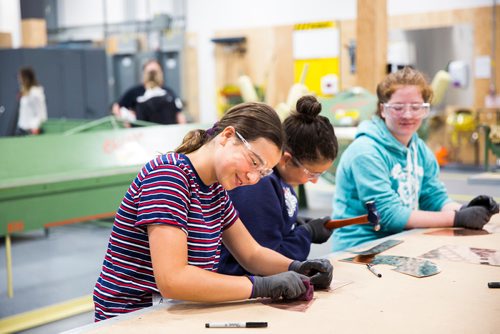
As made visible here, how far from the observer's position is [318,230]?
2674mm

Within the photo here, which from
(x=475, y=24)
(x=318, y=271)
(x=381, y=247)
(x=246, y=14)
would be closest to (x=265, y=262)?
(x=318, y=271)

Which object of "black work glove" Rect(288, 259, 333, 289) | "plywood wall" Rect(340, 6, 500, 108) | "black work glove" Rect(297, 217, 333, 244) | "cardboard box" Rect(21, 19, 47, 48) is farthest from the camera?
"cardboard box" Rect(21, 19, 47, 48)

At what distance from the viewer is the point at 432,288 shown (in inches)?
80.2

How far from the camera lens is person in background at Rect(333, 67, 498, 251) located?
290cm

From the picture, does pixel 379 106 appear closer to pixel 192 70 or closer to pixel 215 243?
pixel 215 243

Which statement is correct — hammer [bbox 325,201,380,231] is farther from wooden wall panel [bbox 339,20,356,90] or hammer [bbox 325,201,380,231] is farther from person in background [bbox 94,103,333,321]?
wooden wall panel [bbox 339,20,356,90]

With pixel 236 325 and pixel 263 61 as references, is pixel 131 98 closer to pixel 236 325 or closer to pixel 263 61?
pixel 263 61

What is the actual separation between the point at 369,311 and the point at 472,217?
1.28 metres

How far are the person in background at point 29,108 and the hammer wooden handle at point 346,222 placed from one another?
647 centimetres

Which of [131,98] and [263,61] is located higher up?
[263,61]

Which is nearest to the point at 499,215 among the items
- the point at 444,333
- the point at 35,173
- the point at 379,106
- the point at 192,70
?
the point at 379,106

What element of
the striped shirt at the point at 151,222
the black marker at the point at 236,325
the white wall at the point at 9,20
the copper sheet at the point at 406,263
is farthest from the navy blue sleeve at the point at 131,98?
the white wall at the point at 9,20

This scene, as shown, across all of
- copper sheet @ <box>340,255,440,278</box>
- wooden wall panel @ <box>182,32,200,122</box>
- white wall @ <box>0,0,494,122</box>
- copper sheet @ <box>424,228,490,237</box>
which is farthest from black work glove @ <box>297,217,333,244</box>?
wooden wall panel @ <box>182,32,200,122</box>

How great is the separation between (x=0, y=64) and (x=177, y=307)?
35.1 ft
